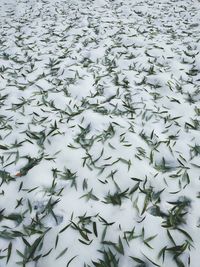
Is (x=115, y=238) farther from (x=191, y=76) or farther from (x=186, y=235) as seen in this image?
(x=191, y=76)

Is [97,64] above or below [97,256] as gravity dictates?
above

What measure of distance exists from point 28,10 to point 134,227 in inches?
291

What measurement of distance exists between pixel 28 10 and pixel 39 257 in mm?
7404

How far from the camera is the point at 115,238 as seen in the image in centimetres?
203

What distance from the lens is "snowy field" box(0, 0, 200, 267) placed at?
200 cm

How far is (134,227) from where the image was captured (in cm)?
208

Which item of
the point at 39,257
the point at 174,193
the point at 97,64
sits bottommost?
the point at 39,257

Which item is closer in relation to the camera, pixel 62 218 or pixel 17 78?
pixel 62 218

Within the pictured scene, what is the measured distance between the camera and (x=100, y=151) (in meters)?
2.78

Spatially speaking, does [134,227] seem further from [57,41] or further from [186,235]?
[57,41]

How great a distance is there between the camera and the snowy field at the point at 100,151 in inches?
78.6

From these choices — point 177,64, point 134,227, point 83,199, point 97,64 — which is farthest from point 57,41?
point 134,227

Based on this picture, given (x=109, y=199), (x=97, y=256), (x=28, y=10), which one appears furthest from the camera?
(x=28, y=10)

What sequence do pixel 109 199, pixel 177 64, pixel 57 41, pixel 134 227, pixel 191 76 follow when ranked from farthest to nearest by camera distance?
pixel 57 41 < pixel 177 64 < pixel 191 76 < pixel 109 199 < pixel 134 227
